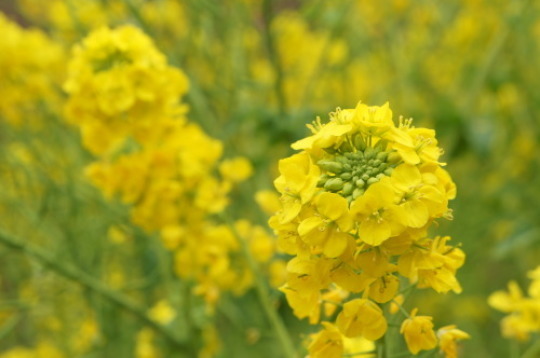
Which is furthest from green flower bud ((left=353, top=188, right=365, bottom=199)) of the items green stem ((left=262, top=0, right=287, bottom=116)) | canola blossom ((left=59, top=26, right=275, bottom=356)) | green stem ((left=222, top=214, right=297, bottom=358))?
green stem ((left=262, top=0, right=287, bottom=116))

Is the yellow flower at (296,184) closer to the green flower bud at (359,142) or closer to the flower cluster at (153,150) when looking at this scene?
the green flower bud at (359,142)

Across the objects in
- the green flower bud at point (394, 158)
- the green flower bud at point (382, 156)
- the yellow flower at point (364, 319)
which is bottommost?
the yellow flower at point (364, 319)

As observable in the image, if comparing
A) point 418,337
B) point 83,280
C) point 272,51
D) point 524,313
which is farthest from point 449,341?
point 272,51

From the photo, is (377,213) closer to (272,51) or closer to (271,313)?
(271,313)

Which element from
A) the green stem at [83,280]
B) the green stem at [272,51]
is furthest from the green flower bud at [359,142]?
the green stem at [272,51]

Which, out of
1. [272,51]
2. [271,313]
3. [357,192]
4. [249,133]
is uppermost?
[249,133]

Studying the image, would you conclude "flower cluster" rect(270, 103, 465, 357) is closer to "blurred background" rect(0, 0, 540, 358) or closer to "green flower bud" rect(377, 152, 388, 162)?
"green flower bud" rect(377, 152, 388, 162)

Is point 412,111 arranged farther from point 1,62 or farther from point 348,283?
point 348,283
